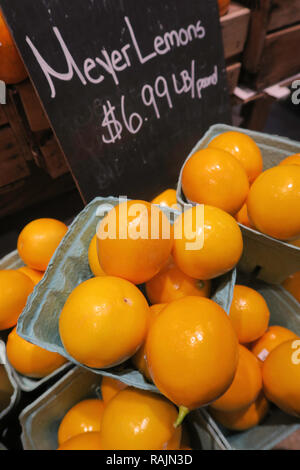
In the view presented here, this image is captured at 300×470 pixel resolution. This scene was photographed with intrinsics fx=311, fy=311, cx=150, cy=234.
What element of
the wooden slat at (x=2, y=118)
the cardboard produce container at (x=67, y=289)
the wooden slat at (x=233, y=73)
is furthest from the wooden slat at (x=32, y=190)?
the wooden slat at (x=233, y=73)

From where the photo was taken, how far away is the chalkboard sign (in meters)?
0.64

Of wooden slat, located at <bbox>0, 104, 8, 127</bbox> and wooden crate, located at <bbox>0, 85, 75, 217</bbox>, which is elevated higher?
wooden slat, located at <bbox>0, 104, 8, 127</bbox>

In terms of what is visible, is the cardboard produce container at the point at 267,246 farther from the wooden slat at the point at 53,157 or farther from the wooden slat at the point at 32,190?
the wooden slat at the point at 32,190

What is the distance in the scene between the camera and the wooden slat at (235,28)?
1.02 meters

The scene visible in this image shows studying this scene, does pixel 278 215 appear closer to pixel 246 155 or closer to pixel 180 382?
pixel 246 155

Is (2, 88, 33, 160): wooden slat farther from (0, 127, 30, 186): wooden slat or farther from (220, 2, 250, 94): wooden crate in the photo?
(220, 2, 250, 94): wooden crate

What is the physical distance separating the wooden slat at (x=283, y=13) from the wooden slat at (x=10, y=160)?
956 millimetres

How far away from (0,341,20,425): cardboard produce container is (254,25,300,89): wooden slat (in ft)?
4.19

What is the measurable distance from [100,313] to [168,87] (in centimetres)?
67

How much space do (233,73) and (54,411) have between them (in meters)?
1.23

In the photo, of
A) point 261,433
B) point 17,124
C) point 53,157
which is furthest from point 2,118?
point 261,433

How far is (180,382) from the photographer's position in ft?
1.35

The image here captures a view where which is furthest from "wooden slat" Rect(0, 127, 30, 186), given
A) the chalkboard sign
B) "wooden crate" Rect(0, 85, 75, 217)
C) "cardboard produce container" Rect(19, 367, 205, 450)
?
"cardboard produce container" Rect(19, 367, 205, 450)
